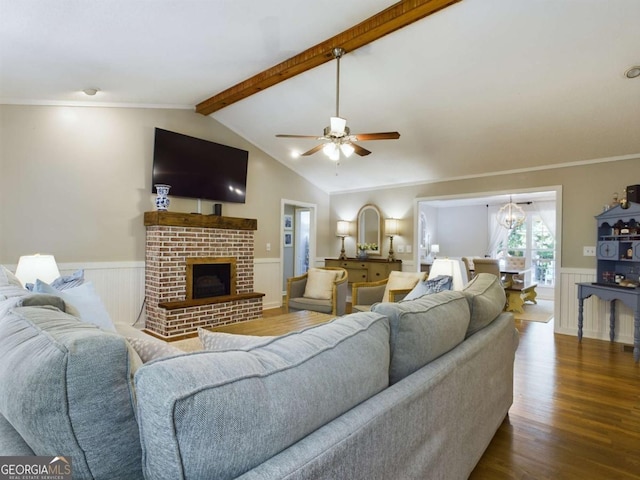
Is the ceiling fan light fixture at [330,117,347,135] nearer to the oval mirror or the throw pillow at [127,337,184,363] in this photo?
the throw pillow at [127,337,184,363]

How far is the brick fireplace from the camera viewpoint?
439cm

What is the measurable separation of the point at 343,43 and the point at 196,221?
2.84 metres

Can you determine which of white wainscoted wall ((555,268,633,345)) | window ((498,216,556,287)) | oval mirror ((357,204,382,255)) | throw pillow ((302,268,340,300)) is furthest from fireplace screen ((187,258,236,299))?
window ((498,216,556,287))

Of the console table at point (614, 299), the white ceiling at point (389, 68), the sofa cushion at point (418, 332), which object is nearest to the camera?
the sofa cushion at point (418, 332)

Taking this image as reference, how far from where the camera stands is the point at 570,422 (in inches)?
91.8

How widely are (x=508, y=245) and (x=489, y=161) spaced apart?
450cm

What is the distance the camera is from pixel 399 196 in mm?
6289

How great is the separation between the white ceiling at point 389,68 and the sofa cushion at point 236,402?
2680 mm

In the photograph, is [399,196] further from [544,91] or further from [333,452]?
[333,452]

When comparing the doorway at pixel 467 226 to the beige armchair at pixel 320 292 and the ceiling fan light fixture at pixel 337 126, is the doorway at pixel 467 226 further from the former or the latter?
the ceiling fan light fixture at pixel 337 126

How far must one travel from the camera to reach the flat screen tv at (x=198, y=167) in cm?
461

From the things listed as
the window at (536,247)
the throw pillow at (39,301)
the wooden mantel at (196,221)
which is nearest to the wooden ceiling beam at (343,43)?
the wooden mantel at (196,221)

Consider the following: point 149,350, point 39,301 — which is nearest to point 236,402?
point 149,350

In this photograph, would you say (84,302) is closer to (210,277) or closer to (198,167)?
(210,277)
